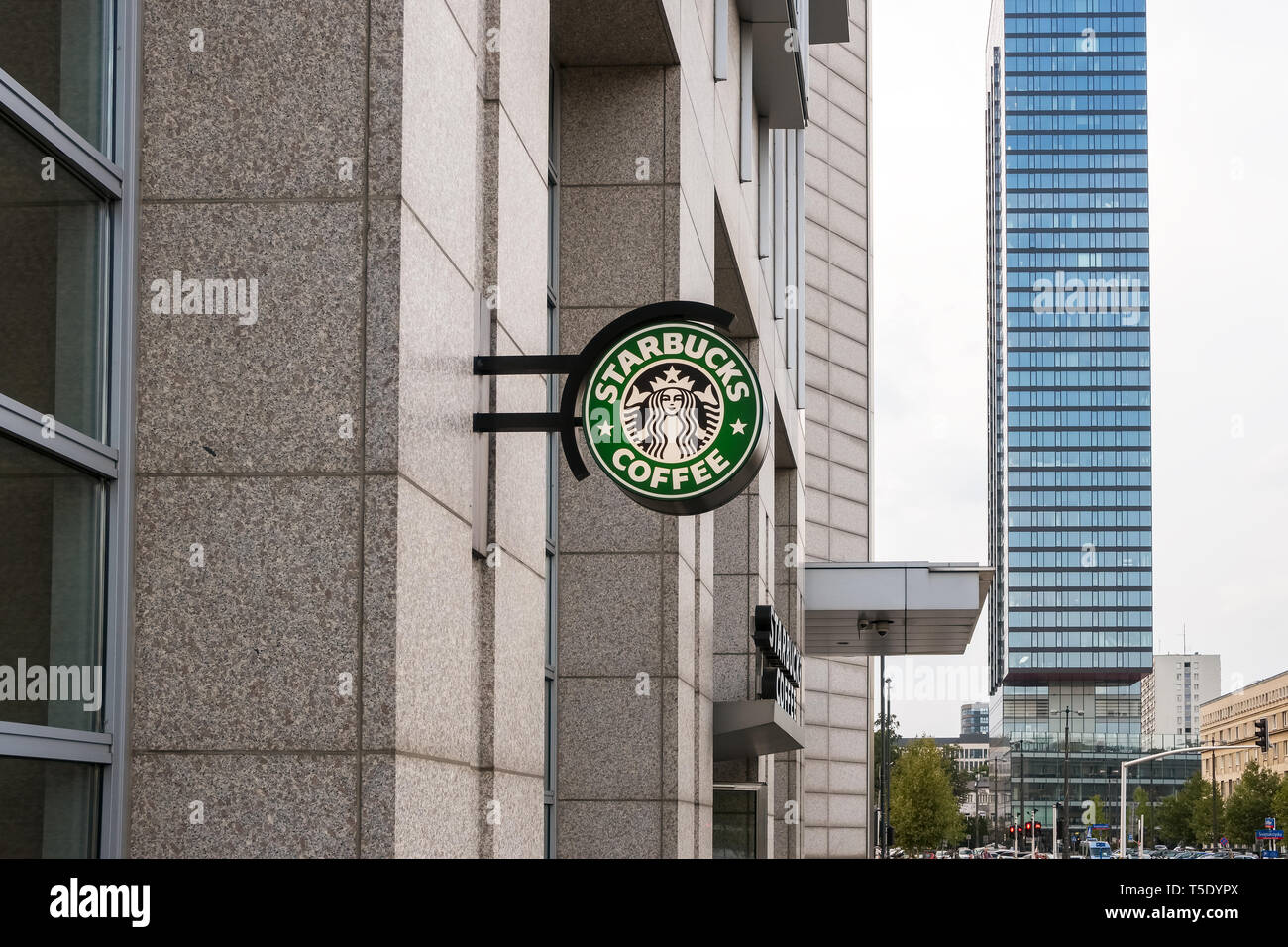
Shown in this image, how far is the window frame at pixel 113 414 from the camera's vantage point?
448 cm

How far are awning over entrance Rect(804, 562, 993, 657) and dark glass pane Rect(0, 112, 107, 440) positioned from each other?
23.3 m

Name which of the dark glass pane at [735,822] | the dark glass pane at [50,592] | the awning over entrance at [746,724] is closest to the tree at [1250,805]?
the dark glass pane at [735,822]

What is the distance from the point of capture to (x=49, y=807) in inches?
174

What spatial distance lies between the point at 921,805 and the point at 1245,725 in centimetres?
6718

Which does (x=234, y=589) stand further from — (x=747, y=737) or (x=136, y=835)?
(x=747, y=737)

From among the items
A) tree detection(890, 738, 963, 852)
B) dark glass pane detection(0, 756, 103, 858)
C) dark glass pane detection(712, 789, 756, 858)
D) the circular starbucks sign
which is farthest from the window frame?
tree detection(890, 738, 963, 852)

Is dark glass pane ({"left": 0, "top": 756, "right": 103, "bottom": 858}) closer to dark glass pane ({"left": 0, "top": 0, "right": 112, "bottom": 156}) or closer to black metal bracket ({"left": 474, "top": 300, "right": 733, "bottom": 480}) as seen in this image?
dark glass pane ({"left": 0, "top": 0, "right": 112, "bottom": 156})

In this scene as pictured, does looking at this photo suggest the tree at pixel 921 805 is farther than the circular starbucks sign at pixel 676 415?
Yes

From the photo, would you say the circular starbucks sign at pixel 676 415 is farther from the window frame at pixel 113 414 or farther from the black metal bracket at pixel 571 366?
the window frame at pixel 113 414

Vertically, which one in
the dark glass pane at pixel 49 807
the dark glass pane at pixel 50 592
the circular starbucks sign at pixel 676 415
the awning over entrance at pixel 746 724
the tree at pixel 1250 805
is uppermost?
the circular starbucks sign at pixel 676 415

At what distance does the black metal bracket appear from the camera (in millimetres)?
5875

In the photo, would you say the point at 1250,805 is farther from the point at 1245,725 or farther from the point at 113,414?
the point at 113,414

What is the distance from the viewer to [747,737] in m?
15.2

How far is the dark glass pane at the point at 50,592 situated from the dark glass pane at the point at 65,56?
1116mm
